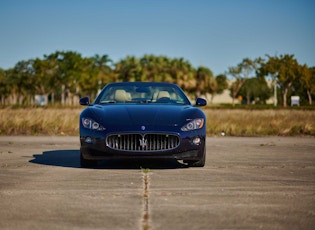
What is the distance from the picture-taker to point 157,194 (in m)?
6.18

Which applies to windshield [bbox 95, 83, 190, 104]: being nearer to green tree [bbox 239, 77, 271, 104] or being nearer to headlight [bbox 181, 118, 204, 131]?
headlight [bbox 181, 118, 204, 131]

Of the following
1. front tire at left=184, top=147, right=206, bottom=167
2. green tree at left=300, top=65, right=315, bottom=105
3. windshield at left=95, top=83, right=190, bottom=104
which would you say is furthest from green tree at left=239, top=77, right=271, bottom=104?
front tire at left=184, top=147, right=206, bottom=167

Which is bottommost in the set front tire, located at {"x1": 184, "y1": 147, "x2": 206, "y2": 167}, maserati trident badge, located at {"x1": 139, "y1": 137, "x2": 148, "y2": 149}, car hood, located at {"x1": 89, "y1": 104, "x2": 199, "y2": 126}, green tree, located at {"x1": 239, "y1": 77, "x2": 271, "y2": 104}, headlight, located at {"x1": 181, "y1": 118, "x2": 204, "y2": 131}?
front tire, located at {"x1": 184, "y1": 147, "x2": 206, "y2": 167}

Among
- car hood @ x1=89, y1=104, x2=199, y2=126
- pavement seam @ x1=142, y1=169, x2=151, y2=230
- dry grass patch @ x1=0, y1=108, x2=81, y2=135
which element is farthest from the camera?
dry grass patch @ x1=0, y1=108, x2=81, y2=135

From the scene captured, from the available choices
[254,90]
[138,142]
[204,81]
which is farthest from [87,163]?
[254,90]

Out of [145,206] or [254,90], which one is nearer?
[145,206]

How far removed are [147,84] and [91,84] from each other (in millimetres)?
83297

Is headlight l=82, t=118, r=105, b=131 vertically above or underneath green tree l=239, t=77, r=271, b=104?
underneath

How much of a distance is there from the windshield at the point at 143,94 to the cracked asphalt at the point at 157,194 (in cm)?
106

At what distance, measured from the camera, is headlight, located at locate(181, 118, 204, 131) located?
875cm

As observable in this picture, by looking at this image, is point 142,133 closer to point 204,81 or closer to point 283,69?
point 283,69

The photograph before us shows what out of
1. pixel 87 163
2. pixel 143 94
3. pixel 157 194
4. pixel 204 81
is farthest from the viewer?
pixel 204 81

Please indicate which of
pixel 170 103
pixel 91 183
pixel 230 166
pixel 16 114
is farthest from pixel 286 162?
pixel 16 114

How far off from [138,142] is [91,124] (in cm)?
81
